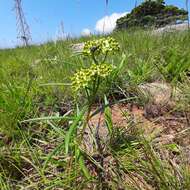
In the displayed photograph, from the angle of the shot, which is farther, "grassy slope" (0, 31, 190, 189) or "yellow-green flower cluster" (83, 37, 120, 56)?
"grassy slope" (0, 31, 190, 189)

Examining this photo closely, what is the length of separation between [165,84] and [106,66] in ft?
4.11

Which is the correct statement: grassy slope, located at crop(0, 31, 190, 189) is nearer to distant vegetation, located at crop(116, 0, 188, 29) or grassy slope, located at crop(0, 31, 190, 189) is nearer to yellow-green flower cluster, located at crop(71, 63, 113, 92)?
yellow-green flower cluster, located at crop(71, 63, 113, 92)

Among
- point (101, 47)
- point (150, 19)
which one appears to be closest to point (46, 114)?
point (101, 47)

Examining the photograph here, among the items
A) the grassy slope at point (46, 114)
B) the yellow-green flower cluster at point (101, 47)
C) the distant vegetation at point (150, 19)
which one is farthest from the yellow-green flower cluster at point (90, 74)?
the distant vegetation at point (150, 19)

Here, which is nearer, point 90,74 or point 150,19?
point 90,74

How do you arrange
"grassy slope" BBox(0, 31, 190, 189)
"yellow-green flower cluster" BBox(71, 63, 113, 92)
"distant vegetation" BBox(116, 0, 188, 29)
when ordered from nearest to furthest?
"yellow-green flower cluster" BBox(71, 63, 113, 92), "grassy slope" BBox(0, 31, 190, 189), "distant vegetation" BBox(116, 0, 188, 29)

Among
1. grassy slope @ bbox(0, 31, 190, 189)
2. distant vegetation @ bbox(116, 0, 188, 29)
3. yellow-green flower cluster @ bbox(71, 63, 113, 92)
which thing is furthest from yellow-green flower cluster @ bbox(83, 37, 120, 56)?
distant vegetation @ bbox(116, 0, 188, 29)

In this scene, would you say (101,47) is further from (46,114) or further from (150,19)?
(150,19)

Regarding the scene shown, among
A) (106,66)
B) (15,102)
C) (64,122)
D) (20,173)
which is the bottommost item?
(20,173)

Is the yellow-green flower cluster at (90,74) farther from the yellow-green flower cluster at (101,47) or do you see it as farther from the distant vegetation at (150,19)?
the distant vegetation at (150,19)

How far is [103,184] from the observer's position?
155 centimetres

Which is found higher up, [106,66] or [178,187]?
[106,66]

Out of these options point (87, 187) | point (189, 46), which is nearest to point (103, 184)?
point (87, 187)

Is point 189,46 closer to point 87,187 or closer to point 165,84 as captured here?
point 165,84
